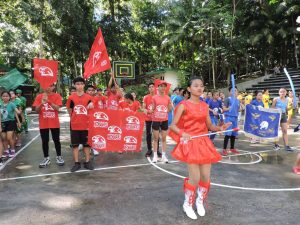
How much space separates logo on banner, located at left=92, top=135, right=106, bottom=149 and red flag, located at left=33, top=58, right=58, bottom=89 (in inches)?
68.2

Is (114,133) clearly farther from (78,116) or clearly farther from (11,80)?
(11,80)

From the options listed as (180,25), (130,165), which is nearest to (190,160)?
(130,165)

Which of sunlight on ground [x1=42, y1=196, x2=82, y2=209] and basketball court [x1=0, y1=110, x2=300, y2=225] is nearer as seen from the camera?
basketball court [x1=0, y1=110, x2=300, y2=225]

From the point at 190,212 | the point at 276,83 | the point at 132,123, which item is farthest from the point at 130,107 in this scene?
the point at 276,83

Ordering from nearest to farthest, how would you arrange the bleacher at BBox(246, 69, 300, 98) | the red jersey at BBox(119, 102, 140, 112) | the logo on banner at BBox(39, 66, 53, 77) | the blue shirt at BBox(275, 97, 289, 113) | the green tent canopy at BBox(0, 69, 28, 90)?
1. the logo on banner at BBox(39, 66, 53, 77)
2. the blue shirt at BBox(275, 97, 289, 113)
3. the red jersey at BBox(119, 102, 140, 112)
4. the green tent canopy at BBox(0, 69, 28, 90)
5. the bleacher at BBox(246, 69, 300, 98)

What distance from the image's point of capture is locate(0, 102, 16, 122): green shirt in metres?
7.89

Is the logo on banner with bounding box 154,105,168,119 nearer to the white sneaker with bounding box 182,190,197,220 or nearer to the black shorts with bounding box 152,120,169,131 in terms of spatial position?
the black shorts with bounding box 152,120,169,131

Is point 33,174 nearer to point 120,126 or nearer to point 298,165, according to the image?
point 120,126

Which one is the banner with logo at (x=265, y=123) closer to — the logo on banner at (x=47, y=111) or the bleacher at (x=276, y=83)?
the logo on banner at (x=47, y=111)

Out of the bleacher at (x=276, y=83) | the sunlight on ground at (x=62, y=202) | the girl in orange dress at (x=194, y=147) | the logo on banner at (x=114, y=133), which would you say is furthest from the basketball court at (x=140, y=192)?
the bleacher at (x=276, y=83)

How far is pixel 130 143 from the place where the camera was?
8.01 meters

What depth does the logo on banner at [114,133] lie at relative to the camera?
7.79 meters

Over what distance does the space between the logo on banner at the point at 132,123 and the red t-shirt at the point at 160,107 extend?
0.91 metres

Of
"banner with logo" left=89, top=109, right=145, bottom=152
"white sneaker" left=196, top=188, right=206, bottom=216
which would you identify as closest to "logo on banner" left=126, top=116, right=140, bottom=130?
"banner with logo" left=89, top=109, right=145, bottom=152
